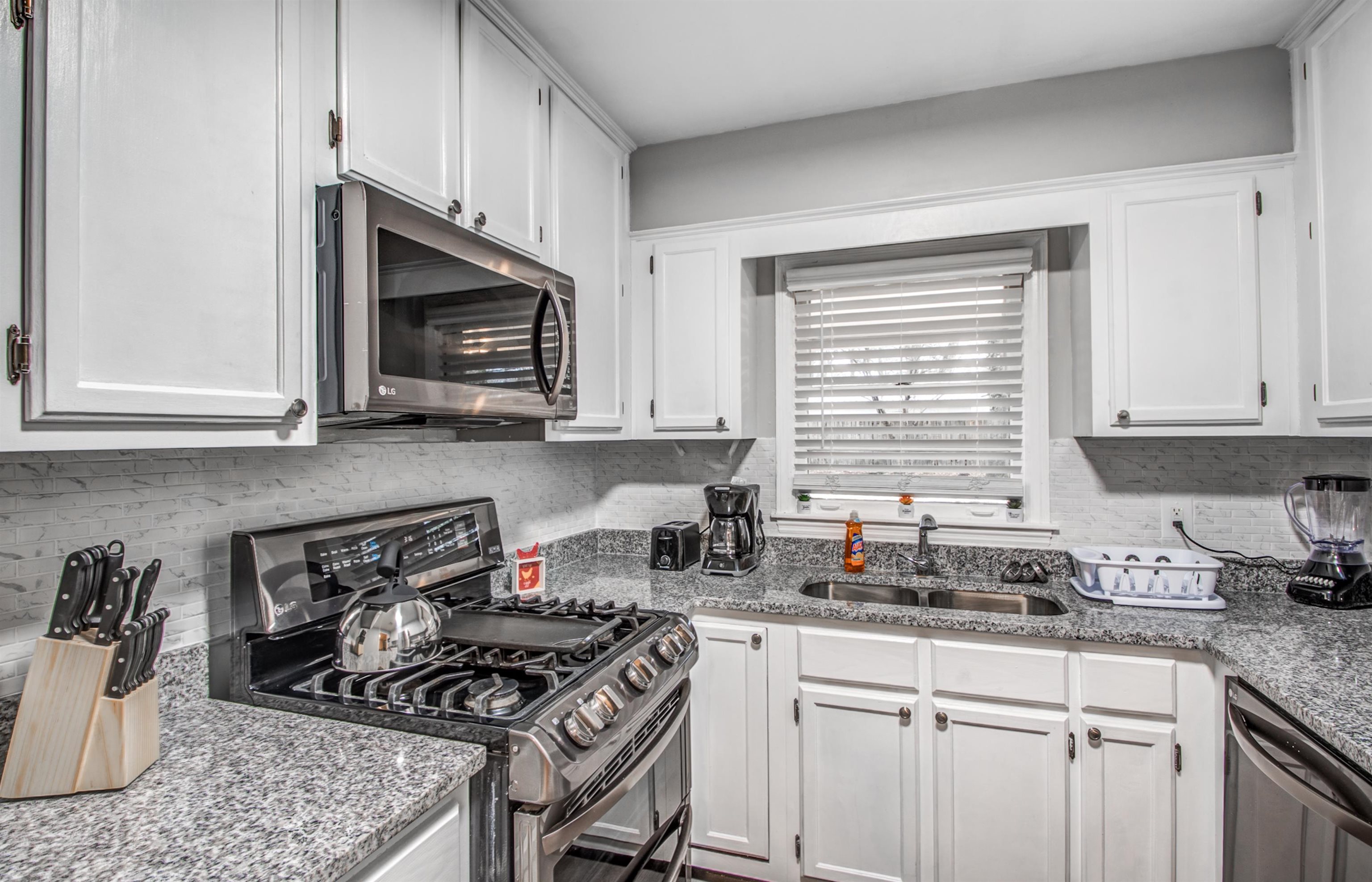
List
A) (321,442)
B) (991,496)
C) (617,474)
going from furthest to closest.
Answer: (617,474), (991,496), (321,442)

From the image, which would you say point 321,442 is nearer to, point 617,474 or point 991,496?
point 617,474

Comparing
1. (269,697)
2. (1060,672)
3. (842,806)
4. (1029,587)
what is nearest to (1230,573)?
(1029,587)

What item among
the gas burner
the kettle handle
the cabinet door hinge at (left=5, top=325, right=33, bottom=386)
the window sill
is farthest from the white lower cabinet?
the cabinet door hinge at (left=5, top=325, right=33, bottom=386)

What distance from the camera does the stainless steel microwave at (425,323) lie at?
3.97 feet

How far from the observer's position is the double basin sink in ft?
7.12

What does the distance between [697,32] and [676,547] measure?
5.41ft

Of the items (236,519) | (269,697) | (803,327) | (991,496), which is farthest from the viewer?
(803,327)

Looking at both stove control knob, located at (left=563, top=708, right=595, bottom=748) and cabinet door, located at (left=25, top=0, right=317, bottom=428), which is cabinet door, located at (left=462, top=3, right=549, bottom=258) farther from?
stove control knob, located at (left=563, top=708, right=595, bottom=748)

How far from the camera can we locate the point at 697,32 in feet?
6.37

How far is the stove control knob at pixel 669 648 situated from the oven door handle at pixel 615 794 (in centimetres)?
15

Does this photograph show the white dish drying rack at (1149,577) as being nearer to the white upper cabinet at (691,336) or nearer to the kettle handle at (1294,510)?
the kettle handle at (1294,510)

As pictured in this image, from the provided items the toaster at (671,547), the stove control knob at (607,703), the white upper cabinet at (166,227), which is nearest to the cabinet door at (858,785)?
the toaster at (671,547)

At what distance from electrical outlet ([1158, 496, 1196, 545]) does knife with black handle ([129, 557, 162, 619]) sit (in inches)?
104

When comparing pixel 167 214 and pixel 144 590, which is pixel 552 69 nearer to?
pixel 167 214
